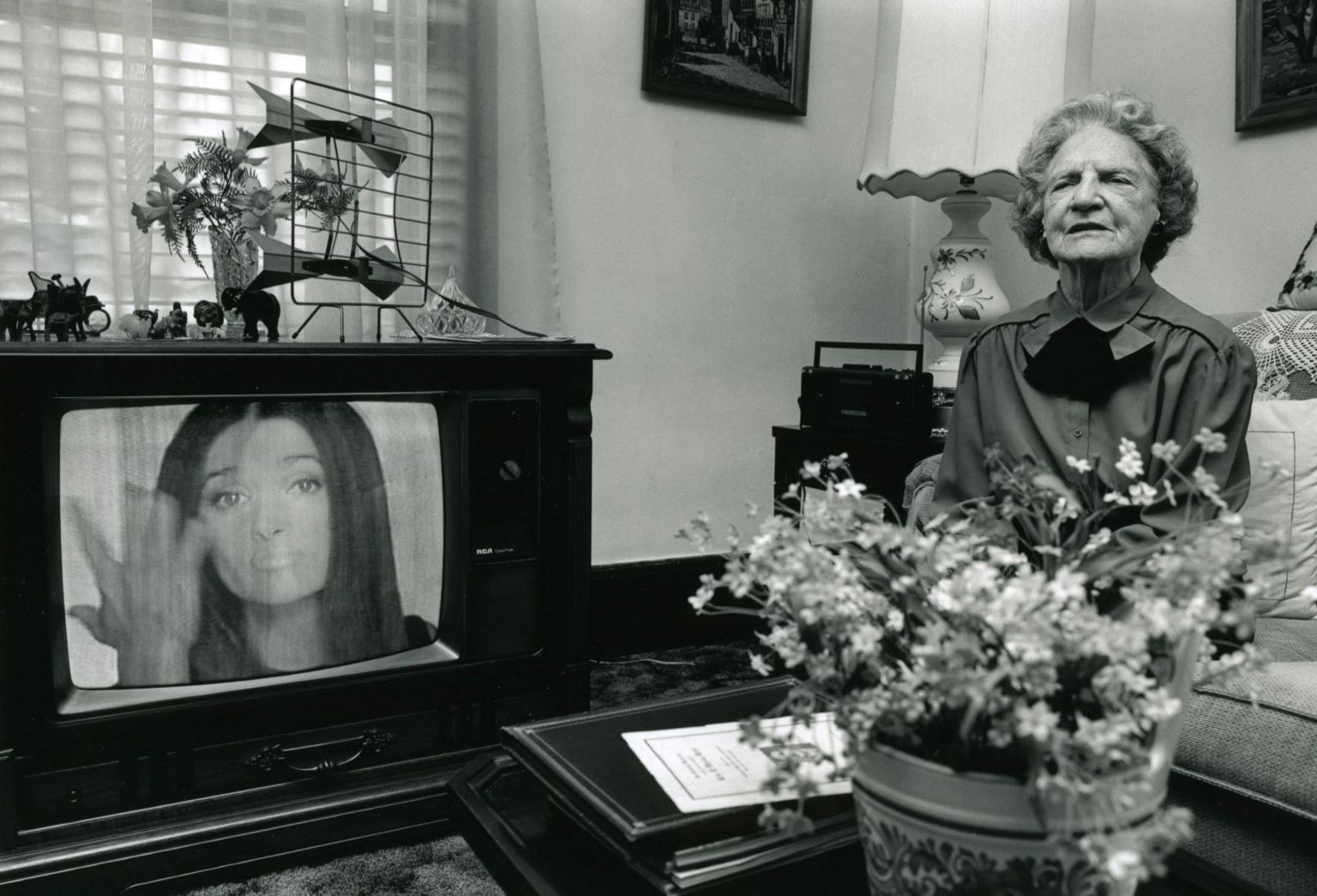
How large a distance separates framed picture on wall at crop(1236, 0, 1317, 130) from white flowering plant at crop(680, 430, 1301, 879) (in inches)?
66.7

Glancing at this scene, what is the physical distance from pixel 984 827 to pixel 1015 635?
0.12 meters

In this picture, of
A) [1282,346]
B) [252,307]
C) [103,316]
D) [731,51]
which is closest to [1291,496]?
[1282,346]

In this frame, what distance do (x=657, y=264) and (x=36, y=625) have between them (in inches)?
62.4

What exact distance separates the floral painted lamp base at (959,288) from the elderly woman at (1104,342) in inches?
23.7

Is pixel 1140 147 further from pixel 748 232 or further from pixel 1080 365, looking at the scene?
pixel 748 232

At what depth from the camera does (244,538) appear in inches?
52.9

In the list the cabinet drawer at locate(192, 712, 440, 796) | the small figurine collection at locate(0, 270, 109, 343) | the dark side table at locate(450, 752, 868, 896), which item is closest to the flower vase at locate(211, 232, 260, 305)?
the small figurine collection at locate(0, 270, 109, 343)

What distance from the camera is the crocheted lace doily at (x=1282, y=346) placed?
1491mm

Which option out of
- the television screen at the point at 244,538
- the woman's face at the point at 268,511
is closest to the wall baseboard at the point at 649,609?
the television screen at the point at 244,538

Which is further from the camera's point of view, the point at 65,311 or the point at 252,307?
the point at 252,307

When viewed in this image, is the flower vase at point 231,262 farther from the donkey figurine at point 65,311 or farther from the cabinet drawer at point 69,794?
the cabinet drawer at point 69,794

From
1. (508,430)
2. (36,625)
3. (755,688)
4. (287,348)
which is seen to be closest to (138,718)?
(36,625)

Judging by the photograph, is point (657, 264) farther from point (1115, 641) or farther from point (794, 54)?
point (1115, 641)

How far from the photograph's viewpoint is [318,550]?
1.39 meters
